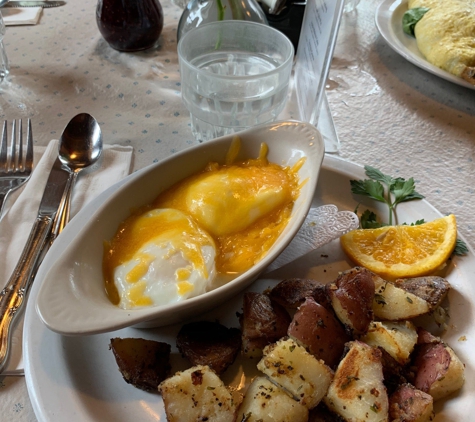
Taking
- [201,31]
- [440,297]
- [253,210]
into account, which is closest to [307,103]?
[201,31]

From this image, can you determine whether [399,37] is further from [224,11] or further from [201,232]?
[201,232]

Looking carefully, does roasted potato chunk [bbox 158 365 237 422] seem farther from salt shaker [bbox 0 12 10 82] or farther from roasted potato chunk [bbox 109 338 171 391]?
salt shaker [bbox 0 12 10 82]

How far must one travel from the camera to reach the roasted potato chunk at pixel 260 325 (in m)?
0.92

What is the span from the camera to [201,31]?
5.21 ft

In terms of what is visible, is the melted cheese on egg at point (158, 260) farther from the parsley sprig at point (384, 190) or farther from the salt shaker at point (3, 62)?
the salt shaker at point (3, 62)

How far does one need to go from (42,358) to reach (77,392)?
110 millimetres

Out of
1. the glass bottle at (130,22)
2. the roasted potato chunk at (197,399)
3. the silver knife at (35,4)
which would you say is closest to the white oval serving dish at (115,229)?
the roasted potato chunk at (197,399)

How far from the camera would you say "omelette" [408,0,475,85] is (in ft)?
5.86

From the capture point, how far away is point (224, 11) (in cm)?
181

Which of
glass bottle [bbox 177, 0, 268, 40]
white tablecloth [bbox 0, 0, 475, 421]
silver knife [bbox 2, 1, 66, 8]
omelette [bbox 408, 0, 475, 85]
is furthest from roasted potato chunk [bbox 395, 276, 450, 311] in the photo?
silver knife [bbox 2, 1, 66, 8]

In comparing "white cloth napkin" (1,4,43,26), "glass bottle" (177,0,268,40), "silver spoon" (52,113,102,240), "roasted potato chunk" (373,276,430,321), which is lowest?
"silver spoon" (52,113,102,240)

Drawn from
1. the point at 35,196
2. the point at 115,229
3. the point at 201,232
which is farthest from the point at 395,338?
the point at 35,196

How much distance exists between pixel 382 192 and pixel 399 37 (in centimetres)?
117

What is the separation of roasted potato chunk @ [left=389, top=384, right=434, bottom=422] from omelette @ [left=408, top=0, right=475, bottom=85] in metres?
1.44
